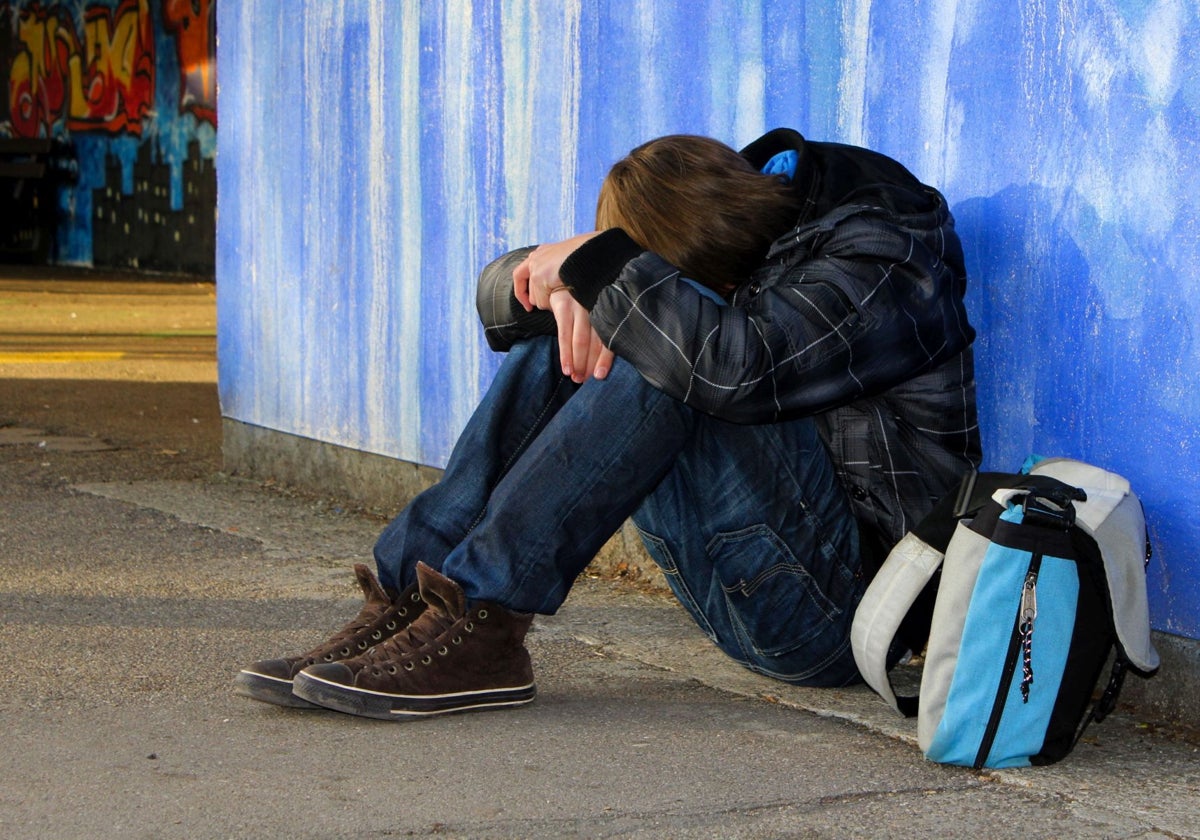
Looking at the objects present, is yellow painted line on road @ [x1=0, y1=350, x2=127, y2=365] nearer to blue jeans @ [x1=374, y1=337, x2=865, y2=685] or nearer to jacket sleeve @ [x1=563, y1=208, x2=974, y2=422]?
blue jeans @ [x1=374, y1=337, x2=865, y2=685]

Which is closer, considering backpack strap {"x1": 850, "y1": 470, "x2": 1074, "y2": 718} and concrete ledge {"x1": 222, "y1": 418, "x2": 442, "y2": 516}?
backpack strap {"x1": 850, "y1": 470, "x2": 1074, "y2": 718}

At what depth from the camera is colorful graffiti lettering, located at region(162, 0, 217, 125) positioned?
17.0 metres

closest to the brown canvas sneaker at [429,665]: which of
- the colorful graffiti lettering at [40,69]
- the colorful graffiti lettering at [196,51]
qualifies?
the colorful graffiti lettering at [196,51]

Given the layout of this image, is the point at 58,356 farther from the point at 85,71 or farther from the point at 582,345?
the point at 85,71

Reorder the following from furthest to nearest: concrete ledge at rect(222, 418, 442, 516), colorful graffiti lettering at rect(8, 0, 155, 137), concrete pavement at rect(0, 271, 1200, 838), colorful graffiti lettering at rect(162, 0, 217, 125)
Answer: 1. colorful graffiti lettering at rect(8, 0, 155, 137)
2. colorful graffiti lettering at rect(162, 0, 217, 125)
3. concrete ledge at rect(222, 418, 442, 516)
4. concrete pavement at rect(0, 271, 1200, 838)

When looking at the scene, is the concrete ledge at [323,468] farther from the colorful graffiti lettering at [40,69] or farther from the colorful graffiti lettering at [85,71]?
the colorful graffiti lettering at [40,69]

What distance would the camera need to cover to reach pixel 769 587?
2662 millimetres

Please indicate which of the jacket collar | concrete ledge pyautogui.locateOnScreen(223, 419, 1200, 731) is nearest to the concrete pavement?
concrete ledge pyautogui.locateOnScreen(223, 419, 1200, 731)

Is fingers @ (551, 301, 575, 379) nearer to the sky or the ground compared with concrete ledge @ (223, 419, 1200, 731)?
nearer to the sky

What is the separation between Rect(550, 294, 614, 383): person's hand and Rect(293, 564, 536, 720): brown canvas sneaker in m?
0.42

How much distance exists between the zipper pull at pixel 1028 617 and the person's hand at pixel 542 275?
887 mm

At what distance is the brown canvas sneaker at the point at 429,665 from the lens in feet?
8.71

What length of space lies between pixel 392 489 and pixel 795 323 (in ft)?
8.28

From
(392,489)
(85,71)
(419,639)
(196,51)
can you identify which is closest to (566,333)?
(419,639)
